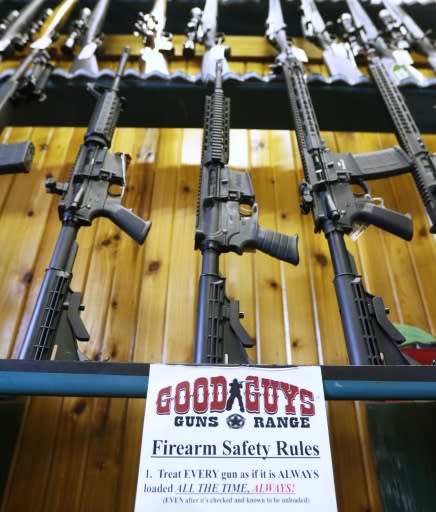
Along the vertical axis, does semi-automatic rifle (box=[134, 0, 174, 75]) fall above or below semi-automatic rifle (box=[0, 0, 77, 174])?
above

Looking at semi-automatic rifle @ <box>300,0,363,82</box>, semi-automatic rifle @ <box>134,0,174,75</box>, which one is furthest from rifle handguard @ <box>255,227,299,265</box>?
semi-automatic rifle @ <box>134,0,174,75</box>

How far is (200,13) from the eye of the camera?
2.01 m

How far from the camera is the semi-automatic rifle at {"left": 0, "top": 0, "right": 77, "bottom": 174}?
3.97ft

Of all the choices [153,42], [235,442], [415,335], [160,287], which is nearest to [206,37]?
[153,42]

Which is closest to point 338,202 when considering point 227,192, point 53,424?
point 227,192

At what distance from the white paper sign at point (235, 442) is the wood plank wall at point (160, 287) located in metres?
0.54

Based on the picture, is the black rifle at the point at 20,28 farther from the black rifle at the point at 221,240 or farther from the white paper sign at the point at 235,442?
the white paper sign at the point at 235,442

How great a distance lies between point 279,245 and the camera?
98cm

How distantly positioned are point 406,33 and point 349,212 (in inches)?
57.3

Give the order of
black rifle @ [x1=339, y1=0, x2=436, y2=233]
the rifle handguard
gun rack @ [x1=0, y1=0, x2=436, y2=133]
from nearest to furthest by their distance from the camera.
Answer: the rifle handguard < black rifle @ [x1=339, y1=0, x2=436, y2=233] < gun rack @ [x1=0, y1=0, x2=436, y2=133]

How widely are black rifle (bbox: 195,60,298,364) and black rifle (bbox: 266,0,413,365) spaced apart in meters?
0.12

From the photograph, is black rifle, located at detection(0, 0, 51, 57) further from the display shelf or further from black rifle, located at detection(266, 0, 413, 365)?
the display shelf

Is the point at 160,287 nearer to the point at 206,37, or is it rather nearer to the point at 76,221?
the point at 76,221

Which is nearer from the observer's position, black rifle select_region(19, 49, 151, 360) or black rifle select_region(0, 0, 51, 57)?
black rifle select_region(19, 49, 151, 360)
